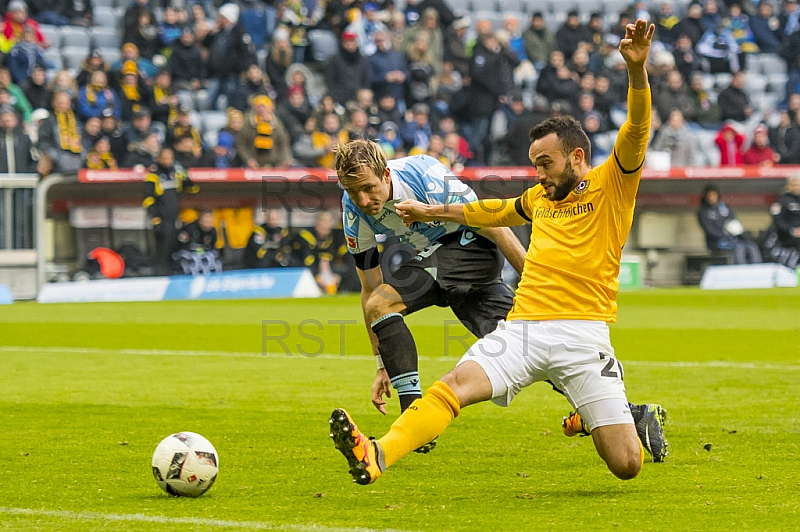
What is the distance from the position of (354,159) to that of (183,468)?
1.64 m

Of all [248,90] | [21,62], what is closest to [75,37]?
[21,62]

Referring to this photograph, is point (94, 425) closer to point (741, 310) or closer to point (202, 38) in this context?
point (741, 310)

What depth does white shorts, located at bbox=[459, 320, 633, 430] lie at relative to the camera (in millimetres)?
5051

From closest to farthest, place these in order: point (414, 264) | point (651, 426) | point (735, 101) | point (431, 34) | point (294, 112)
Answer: point (651, 426) < point (414, 264) < point (294, 112) < point (431, 34) < point (735, 101)

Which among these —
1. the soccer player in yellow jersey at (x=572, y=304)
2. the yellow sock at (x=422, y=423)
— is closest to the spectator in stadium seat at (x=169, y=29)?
the soccer player in yellow jersey at (x=572, y=304)

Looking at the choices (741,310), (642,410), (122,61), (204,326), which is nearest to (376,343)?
(642,410)

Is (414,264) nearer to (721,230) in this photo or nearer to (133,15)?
(721,230)

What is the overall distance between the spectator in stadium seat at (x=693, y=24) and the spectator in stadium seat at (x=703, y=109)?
1.32 meters

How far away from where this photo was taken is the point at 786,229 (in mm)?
20469

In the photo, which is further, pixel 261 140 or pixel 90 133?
pixel 261 140

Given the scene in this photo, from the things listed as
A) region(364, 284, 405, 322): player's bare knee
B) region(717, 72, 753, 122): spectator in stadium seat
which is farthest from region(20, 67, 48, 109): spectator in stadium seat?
region(364, 284, 405, 322): player's bare knee

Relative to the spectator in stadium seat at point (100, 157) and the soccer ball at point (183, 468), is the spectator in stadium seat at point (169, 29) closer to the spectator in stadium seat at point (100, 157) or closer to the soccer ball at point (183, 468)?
the spectator in stadium seat at point (100, 157)

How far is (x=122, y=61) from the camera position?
20.0 meters

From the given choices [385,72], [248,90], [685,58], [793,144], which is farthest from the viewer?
[685,58]
